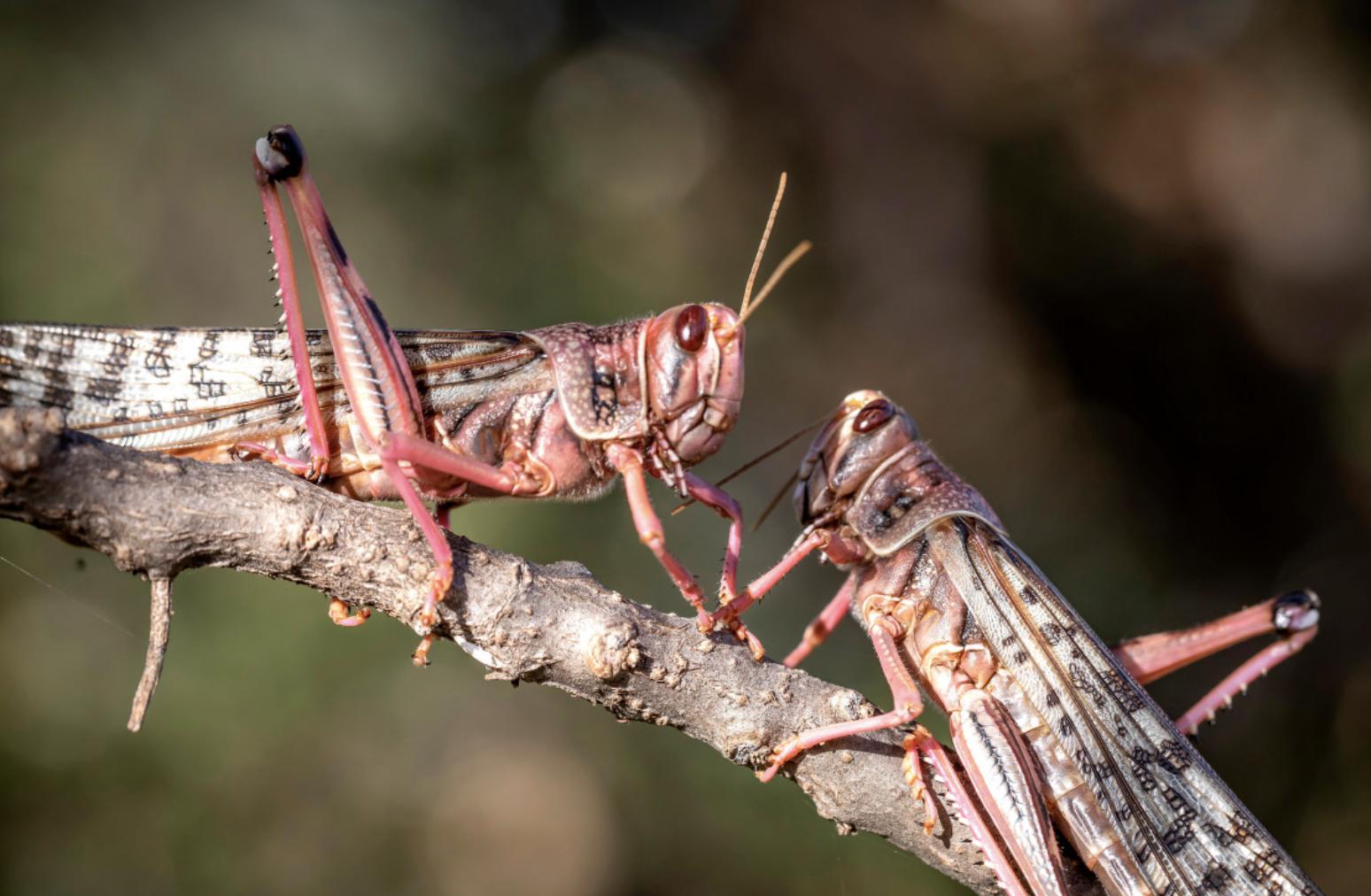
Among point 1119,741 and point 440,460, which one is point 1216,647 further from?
point 440,460

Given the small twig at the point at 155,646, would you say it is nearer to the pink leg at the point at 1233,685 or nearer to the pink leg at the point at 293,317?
the pink leg at the point at 293,317

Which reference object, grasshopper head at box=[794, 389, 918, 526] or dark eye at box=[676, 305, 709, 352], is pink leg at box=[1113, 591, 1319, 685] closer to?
grasshopper head at box=[794, 389, 918, 526]

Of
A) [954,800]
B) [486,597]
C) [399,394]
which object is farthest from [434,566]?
[954,800]

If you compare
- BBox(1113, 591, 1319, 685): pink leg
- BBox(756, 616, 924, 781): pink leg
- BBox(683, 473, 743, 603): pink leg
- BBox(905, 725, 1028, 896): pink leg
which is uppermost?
BBox(683, 473, 743, 603): pink leg

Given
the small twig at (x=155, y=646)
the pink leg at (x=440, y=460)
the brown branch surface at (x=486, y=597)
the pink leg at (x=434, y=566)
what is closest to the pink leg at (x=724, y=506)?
the brown branch surface at (x=486, y=597)

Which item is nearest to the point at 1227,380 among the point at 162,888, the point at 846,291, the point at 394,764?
the point at 846,291

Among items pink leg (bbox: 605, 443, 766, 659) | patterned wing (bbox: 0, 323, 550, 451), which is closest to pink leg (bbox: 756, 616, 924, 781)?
pink leg (bbox: 605, 443, 766, 659)
